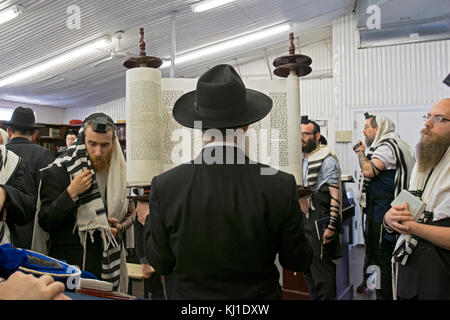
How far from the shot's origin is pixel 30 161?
2994 mm

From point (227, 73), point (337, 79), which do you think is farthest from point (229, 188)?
point (337, 79)

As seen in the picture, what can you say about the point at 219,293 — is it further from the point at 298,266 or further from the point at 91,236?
the point at 91,236

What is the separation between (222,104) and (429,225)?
1196 millimetres

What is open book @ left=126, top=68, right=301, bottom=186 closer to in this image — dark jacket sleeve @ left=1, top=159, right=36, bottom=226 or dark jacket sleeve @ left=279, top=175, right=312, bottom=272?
dark jacket sleeve @ left=1, top=159, right=36, bottom=226

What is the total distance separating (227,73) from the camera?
1.43m

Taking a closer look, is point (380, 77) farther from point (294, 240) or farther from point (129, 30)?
point (294, 240)

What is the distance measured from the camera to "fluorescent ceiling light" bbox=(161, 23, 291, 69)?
8.20m

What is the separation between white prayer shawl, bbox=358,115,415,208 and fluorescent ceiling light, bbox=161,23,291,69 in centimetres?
494

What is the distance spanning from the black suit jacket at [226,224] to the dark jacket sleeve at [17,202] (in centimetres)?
86

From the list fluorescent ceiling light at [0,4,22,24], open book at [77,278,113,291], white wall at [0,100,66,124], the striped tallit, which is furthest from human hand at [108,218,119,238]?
white wall at [0,100,66,124]

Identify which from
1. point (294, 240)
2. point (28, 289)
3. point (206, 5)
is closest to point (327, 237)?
point (294, 240)

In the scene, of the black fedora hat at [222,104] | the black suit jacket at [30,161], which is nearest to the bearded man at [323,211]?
the black fedora hat at [222,104]

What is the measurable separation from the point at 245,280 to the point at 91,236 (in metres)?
1.02

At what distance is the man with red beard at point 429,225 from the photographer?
172cm
